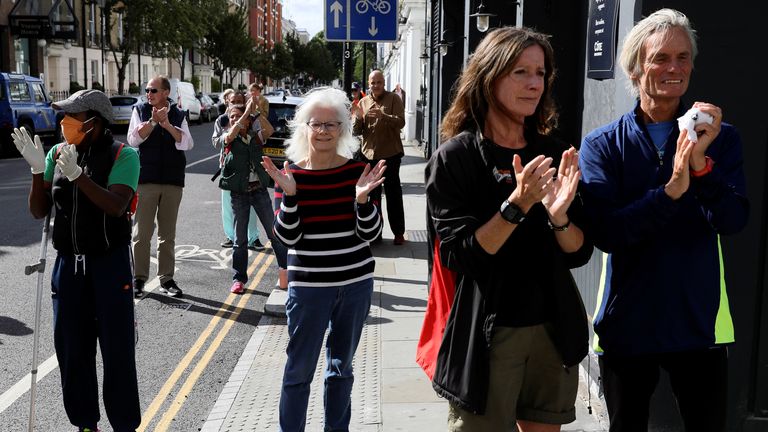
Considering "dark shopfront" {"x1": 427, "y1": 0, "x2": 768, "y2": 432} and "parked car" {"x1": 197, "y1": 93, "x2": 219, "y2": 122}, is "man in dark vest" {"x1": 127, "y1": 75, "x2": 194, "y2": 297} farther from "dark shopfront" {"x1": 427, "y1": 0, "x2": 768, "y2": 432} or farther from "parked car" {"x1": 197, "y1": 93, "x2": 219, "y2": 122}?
"parked car" {"x1": 197, "y1": 93, "x2": 219, "y2": 122}

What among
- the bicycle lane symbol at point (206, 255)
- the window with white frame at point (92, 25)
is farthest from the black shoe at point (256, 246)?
the window with white frame at point (92, 25)

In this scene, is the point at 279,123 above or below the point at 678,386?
above

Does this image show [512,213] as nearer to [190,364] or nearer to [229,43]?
[190,364]

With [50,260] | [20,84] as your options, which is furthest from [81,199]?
[20,84]

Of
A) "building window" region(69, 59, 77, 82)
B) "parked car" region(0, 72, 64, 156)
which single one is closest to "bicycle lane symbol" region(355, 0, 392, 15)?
"parked car" region(0, 72, 64, 156)

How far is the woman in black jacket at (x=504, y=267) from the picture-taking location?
2.73 meters

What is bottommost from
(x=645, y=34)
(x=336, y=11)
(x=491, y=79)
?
(x=491, y=79)

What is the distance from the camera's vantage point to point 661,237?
2854 mm

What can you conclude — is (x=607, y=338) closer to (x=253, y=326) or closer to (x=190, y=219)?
(x=253, y=326)

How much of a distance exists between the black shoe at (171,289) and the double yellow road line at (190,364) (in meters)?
0.46

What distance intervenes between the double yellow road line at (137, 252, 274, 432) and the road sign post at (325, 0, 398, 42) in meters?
2.84

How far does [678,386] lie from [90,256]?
2806mm

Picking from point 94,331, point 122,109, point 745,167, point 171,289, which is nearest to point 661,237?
point 745,167

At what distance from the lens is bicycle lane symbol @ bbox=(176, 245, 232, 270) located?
9.89 meters
